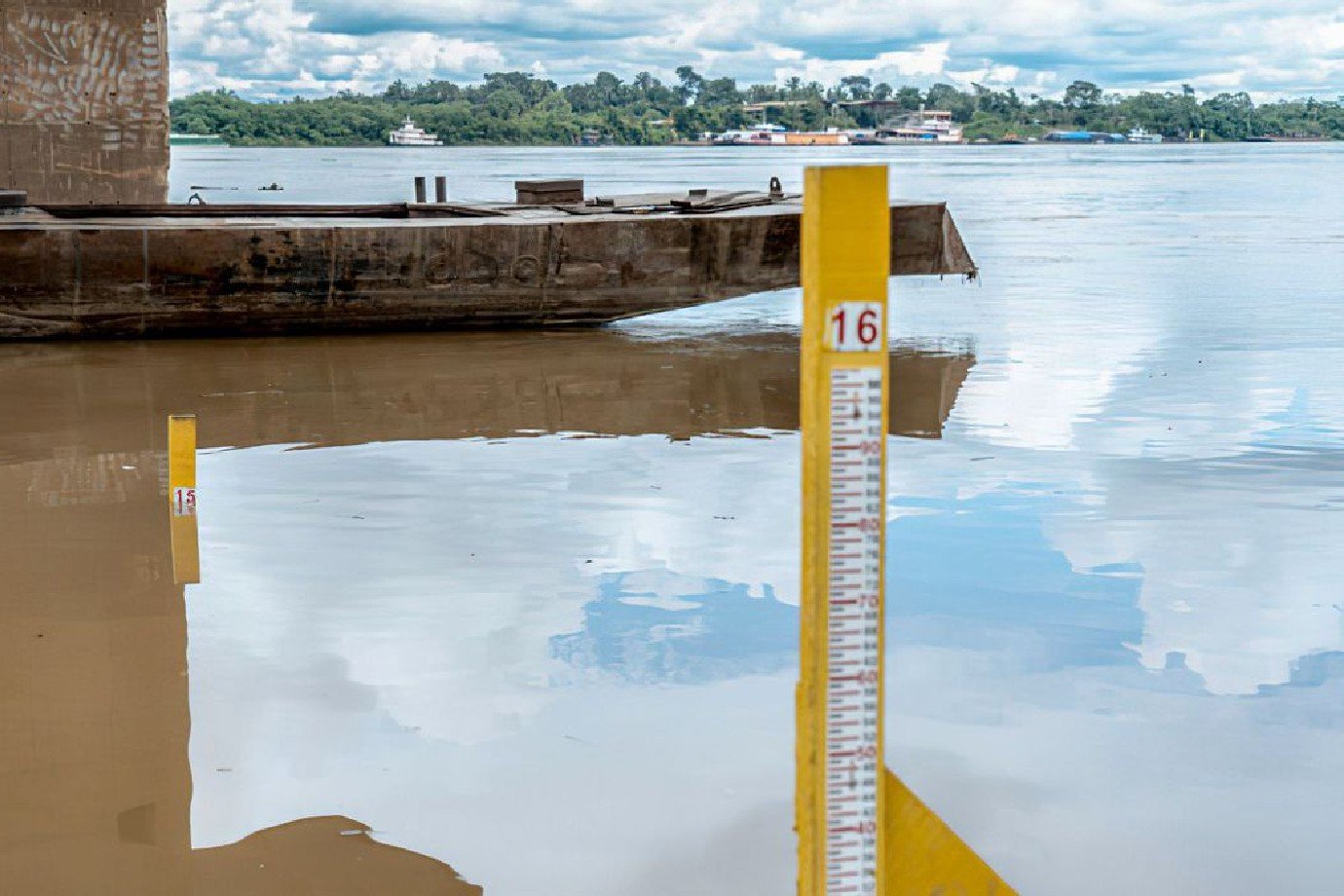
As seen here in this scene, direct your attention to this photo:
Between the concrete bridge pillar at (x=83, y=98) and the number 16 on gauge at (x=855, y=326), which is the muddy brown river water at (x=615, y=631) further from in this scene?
the concrete bridge pillar at (x=83, y=98)

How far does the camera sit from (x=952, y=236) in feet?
57.6

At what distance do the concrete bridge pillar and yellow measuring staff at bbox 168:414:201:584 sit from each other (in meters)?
12.8

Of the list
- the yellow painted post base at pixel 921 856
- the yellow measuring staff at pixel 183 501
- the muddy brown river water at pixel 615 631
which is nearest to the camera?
the yellow painted post base at pixel 921 856

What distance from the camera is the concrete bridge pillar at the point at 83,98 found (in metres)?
19.7

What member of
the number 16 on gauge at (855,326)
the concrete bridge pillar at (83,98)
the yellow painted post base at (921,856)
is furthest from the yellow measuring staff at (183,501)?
the concrete bridge pillar at (83,98)

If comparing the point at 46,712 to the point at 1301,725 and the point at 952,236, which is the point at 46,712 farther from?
the point at 952,236

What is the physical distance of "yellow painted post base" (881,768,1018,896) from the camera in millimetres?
3520

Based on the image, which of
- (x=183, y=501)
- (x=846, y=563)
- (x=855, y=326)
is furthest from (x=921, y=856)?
(x=183, y=501)

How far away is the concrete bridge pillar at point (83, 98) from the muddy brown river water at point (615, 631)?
280 inches

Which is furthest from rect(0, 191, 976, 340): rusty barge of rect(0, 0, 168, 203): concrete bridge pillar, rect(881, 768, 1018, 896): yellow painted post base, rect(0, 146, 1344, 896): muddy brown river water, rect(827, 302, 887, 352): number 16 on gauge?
rect(827, 302, 887, 352): number 16 on gauge

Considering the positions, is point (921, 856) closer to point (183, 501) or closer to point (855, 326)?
point (855, 326)

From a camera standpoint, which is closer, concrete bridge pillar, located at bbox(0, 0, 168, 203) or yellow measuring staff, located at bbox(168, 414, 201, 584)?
yellow measuring staff, located at bbox(168, 414, 201, 584)

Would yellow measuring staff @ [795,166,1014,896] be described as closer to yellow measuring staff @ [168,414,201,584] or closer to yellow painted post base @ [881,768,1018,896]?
yellow painted post base @ [881,768,1018,896]

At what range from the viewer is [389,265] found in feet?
53.2
